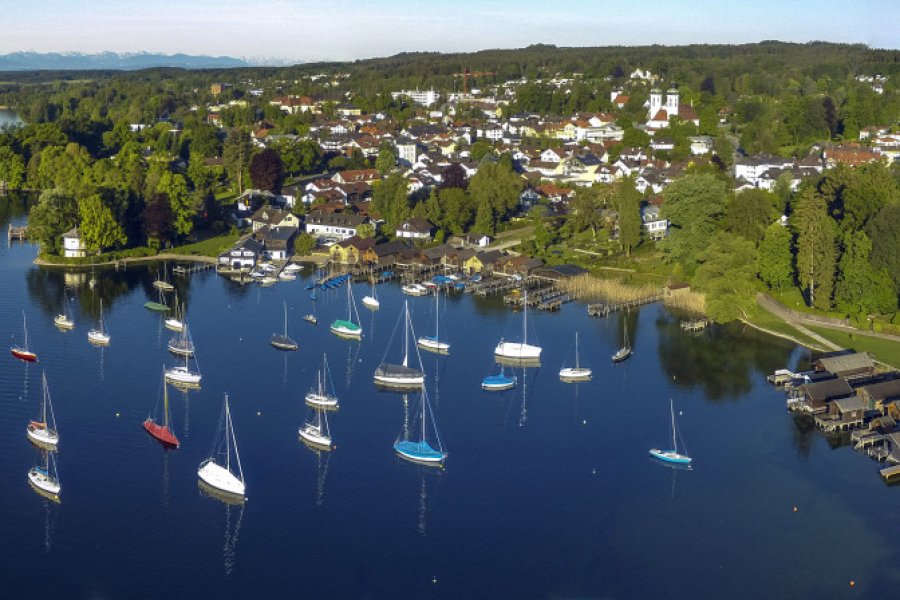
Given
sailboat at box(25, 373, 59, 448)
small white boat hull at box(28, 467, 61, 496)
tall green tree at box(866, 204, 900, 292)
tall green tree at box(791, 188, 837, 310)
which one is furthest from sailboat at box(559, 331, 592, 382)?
small white boat hull at box(28, 467, 61, 496)

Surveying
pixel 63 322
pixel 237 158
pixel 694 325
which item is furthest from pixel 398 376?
pixel 237 158

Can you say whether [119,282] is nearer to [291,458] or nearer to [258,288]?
[258,288]

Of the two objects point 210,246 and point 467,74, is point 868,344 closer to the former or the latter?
point 210,246

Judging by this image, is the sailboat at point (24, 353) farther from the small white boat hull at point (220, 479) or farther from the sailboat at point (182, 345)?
the small white boat hull at point (220, 479)

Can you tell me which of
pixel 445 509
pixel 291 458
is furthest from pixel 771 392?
pixel 291 458

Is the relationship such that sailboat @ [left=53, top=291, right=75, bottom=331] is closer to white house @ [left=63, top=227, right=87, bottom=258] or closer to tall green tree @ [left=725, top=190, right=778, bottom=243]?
white house @ [left=63, top=227, right=87, bottom=258]

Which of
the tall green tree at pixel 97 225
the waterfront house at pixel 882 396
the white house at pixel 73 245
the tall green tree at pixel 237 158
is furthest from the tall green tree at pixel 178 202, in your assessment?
the waterfront house at pixel 882 396
